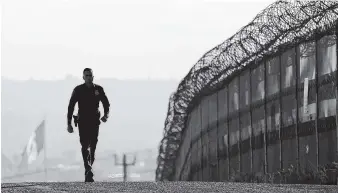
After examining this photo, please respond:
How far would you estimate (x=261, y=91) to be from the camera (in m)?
29.7

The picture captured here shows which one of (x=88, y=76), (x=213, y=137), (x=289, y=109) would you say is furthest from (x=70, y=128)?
(x=213, y=137)

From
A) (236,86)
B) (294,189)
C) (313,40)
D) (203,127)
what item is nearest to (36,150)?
(203,127)

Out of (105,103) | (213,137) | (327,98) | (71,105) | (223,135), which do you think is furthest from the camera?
(213,137)

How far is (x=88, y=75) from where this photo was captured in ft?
53.5

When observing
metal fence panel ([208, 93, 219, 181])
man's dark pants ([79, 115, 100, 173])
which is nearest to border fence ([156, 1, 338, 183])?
metal fence panel ([208, 93, 219, 181])

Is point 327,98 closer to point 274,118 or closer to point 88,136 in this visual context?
point 274,118

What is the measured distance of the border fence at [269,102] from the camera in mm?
22750

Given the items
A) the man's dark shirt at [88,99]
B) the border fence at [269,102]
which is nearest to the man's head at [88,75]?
the man's dark shirt at [88,99]

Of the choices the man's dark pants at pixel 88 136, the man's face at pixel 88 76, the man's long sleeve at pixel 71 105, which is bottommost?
the man's dark pants at pixel 88 136

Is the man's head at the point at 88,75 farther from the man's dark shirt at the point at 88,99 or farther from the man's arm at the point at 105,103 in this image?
the man's arm at the point at 105,103

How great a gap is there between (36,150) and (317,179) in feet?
285

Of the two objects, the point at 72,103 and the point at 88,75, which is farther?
the point at 72,103

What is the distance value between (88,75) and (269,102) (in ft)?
42.4

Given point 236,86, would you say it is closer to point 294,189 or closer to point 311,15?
point 311,15
